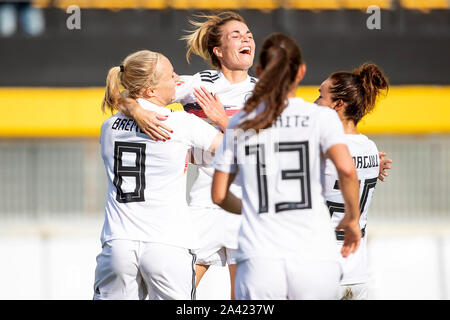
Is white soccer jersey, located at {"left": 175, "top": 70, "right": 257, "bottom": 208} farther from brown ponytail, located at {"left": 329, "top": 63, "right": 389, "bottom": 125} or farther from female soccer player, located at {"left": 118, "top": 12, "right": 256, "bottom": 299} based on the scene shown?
brown ponytail, located at {"left": 329, "top": 63, "right": 389, "bottom": 125}

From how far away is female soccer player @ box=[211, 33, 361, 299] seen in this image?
2939 mm

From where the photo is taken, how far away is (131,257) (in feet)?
12.0

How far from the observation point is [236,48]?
189 inches

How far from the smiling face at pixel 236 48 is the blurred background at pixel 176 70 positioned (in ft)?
17.5

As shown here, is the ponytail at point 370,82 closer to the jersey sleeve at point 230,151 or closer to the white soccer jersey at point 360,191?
the white soccer jersey at point 360,191

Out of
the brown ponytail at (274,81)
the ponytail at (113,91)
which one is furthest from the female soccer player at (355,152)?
the ponytail at (113,91)

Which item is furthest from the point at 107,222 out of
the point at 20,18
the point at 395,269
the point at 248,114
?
the point at 20,18

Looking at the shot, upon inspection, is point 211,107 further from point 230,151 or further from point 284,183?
point 284,183

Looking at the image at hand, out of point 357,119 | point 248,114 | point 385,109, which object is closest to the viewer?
point 248,114

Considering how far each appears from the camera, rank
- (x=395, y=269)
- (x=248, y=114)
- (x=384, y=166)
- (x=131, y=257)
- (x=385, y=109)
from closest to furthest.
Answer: (x=248, y=114), (x=131, y=257), (x=384, y=166), (x=395, y=269), (x=385, y=109)

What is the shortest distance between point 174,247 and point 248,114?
970 millimetres

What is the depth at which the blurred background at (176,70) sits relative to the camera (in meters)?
10.6

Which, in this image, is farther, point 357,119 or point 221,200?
point 357,119
